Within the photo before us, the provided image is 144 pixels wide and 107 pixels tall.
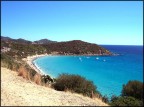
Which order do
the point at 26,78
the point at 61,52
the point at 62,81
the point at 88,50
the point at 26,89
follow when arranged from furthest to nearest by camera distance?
the point at 88,50 < the point at 61,52 < the point at 26,78 < the point at 62,81 < the point at 26,89

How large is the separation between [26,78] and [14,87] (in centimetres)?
267

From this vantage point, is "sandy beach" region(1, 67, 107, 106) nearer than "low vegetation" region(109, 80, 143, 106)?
Yes

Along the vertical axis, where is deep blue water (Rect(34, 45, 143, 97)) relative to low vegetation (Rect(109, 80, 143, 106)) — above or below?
below

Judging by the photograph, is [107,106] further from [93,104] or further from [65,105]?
[65,105]

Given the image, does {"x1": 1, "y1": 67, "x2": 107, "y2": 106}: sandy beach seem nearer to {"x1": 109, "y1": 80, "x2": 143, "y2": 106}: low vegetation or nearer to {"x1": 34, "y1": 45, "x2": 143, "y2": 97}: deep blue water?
{"x1": 109, "y1": 80, "x2": 143, "y2": 106}: low vegetation

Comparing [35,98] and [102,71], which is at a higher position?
[35,98]

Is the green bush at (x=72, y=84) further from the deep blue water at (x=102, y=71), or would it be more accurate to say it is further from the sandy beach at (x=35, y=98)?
the deep blue water at (x=102, y=71)

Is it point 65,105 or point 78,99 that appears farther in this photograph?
point 78,99

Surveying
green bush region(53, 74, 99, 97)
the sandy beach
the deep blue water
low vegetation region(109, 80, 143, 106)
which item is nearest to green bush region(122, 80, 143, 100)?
low vegetation region(109, 80, 143, 106)

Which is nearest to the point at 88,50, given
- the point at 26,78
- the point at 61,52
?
the point at 61,52

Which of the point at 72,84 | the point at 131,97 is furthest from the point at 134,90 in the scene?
the point at 72,84

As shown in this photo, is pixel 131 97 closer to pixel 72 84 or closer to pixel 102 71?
pixel 72 84

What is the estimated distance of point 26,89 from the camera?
10641 mm

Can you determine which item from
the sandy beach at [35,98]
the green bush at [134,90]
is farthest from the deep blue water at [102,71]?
the sandy beach at [35,98]
